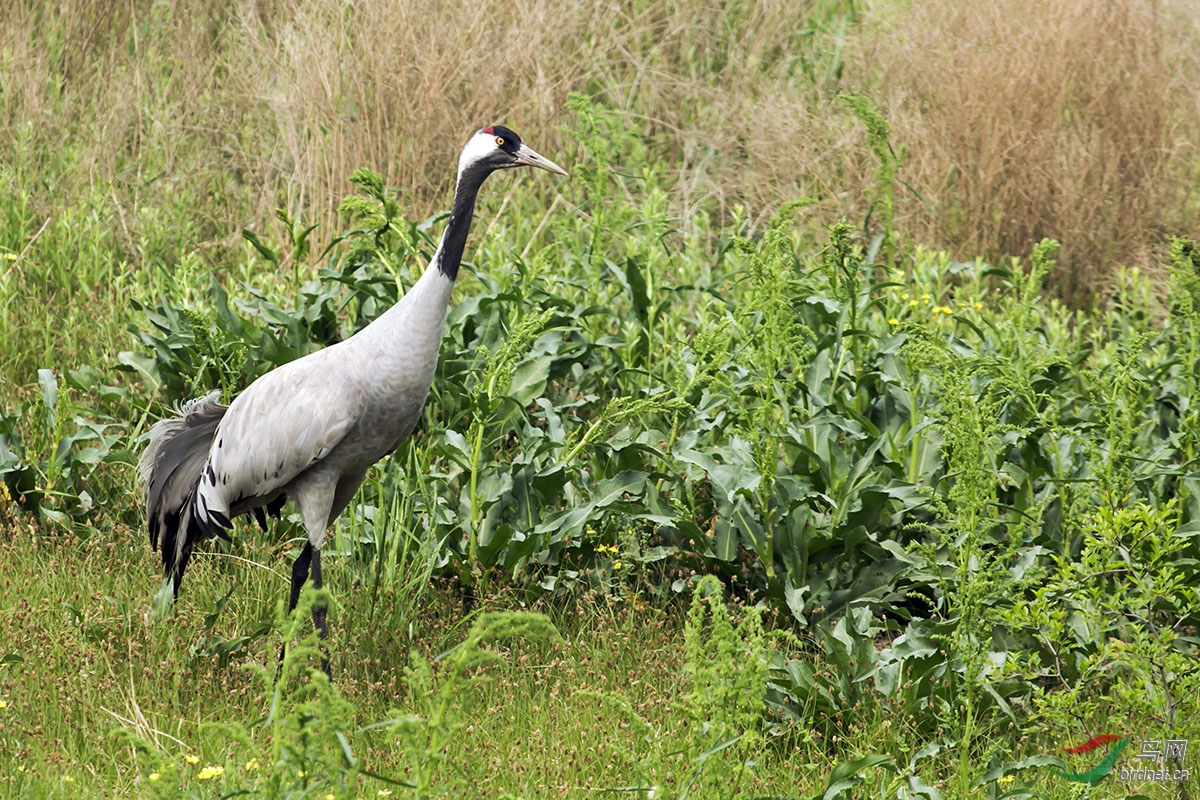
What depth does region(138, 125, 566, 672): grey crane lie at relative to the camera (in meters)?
3.79

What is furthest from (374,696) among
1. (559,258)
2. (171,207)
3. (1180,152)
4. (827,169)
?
(1180,152)

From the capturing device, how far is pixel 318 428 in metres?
3.81

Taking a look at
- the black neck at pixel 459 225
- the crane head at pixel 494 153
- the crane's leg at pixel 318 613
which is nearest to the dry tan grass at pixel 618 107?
the crane head at pixel 494 153

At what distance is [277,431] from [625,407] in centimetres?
117

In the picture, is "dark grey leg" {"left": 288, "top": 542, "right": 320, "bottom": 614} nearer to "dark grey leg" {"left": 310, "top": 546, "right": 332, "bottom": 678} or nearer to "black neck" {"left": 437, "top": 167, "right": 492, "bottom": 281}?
"dark grey leg" {"left": 310, "top": 546, "right": 332, "bottom": 678}

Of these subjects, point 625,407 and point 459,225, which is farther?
point 625,407

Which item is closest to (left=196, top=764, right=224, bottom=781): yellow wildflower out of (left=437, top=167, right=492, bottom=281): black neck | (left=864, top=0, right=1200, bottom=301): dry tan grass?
(left=437, top=167, right=492, bottom=281): black neck

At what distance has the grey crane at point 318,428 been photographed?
3791mm

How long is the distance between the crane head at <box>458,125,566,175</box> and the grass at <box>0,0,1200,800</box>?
51cm
